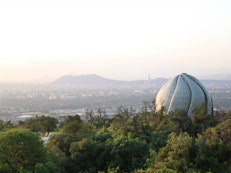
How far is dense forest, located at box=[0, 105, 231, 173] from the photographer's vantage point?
18750mm

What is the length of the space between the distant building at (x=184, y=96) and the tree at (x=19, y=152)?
24379mm

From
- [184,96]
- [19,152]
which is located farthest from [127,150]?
[184,96]

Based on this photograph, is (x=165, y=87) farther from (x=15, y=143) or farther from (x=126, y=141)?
(x=15, y=143)

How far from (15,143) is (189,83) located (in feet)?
92.1

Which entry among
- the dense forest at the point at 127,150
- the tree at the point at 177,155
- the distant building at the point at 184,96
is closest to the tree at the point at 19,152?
the dense forest at the point at 127,150

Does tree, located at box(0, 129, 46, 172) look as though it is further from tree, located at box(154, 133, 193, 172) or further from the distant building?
the distant building

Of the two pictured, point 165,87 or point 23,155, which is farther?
point 165,87

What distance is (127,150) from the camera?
2348cm

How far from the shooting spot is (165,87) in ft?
152

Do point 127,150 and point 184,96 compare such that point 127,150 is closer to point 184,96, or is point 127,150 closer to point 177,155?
point 177,155

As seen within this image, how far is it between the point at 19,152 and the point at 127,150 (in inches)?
262

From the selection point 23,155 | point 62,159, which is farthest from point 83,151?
point 23,155

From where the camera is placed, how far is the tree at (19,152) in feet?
64.0

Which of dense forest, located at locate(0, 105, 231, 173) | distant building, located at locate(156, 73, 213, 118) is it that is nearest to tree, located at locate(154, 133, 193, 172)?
dense forest, located at locate(0, 105, 231, 173)
